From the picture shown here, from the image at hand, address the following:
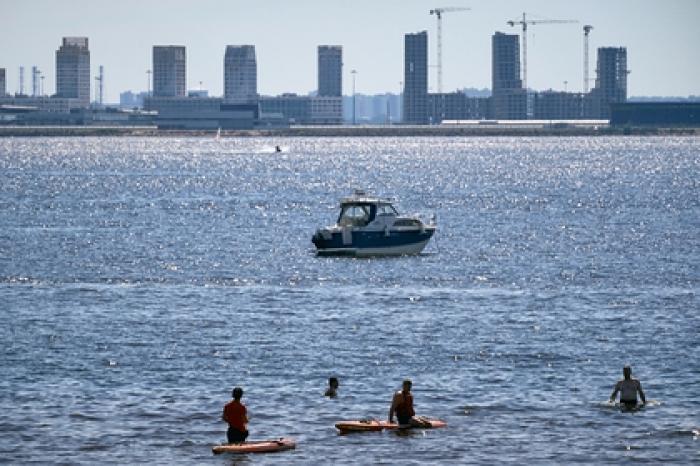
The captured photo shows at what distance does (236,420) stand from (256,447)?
962 mm

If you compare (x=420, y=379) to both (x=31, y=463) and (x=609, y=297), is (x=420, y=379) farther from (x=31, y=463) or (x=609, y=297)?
(x=609, y=297)

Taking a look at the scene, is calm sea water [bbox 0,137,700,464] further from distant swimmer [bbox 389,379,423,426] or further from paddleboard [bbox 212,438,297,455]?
distant swimmer [bbox 389,379,423,426]

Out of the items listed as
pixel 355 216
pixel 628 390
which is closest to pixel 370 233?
pixel 355 216

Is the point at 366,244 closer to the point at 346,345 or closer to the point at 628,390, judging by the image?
the point at 346,345

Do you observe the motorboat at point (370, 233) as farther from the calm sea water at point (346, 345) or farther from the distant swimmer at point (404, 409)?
the distant swimmer at point (404, 409)

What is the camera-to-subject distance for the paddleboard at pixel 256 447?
51250 millimetres

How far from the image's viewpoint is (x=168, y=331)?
74.2 meters

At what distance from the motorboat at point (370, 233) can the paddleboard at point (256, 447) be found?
180 feet

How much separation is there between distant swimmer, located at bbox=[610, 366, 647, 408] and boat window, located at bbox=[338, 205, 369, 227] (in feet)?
169

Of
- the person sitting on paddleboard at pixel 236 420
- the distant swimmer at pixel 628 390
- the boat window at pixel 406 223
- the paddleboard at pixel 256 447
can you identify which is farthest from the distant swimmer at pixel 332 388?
the boat window at pixel 406 223

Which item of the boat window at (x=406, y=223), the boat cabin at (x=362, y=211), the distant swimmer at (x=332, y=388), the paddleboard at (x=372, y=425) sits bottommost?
the paddleboard at (x=372, y=425)

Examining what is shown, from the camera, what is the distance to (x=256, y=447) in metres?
51.3

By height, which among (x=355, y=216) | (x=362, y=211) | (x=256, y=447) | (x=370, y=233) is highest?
(x=362, y=211)

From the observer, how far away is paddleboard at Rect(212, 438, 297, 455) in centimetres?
5125
